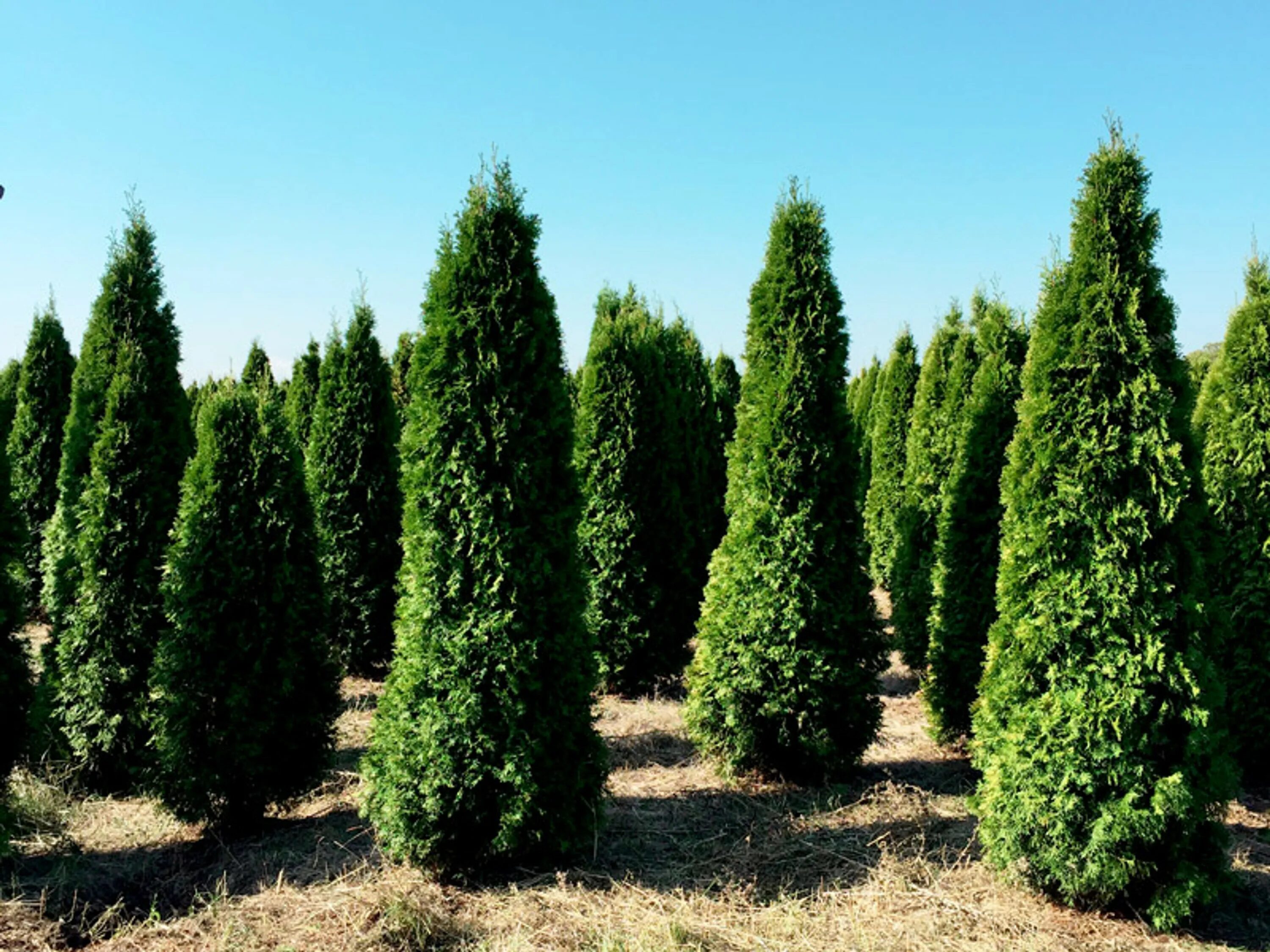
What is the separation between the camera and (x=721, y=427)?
1761 centimetres

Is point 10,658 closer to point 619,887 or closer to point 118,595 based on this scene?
point 118,595

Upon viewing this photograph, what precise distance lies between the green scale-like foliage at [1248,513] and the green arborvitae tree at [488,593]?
20.1 feet

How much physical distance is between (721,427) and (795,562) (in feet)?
32.6

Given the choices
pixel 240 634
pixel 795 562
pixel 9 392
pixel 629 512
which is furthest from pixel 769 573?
pixel 9 392

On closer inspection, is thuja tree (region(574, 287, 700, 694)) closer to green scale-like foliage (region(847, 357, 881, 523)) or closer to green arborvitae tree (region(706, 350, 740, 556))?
green arborvitae tree (region(706, 350, 740, 556))

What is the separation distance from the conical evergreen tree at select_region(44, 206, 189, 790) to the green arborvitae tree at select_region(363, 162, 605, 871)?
2.79 m

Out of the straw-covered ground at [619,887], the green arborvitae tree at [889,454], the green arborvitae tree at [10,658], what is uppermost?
the green arborvitae tree at [889,454]

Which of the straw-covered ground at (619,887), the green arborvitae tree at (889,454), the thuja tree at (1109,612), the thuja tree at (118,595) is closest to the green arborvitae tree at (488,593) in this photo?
the straw-covered ground at (619,887)

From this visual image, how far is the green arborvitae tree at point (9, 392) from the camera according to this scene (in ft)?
54.3

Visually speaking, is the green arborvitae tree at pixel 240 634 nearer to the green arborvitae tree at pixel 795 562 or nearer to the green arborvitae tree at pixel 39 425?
the green arborvitae tree at pixel 795 562

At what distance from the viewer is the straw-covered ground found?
5316 mm

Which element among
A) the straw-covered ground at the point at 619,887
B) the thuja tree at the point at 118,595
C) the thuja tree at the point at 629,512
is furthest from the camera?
the thuja tree at the point at 629,512

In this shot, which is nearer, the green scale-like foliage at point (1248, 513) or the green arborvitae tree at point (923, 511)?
the green scale-like foliage at point (1248, 513)

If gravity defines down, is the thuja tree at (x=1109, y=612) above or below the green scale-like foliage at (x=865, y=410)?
below
